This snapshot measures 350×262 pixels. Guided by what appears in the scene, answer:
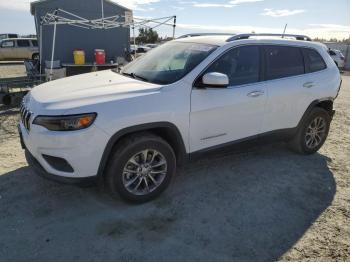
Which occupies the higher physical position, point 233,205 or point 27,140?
Result: point 27,140

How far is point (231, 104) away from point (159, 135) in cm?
94

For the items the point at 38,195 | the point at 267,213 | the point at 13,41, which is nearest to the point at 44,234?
the point at 38,195

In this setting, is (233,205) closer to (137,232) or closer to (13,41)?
(137,232)

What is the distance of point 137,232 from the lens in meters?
3.13

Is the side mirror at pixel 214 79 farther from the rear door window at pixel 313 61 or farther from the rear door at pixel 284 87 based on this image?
the rear door window at pixel 313 61

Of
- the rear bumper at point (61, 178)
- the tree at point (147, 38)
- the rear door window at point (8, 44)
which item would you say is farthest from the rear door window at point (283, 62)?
the tree at point (147, 38)

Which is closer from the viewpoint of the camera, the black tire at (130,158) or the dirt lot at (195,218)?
the dirt lot at (195,218)

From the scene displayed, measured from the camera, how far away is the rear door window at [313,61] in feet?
15.4

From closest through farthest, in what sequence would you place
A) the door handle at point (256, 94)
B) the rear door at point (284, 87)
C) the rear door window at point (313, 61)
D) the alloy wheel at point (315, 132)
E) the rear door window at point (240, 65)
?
1. the rear door window at point (240, 65)
2. the door handle at point (256, 94)
3. the rear door at point (284, 87)
4. the rear door window at point (313, 61)
5. the alloy wheel at point (315, 132)

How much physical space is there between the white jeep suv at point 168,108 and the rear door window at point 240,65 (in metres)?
0.01

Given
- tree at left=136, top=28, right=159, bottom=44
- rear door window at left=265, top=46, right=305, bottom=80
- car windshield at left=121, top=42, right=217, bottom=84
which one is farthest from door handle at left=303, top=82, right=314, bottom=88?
tree at left=136, top=28, right=159, bottom=44

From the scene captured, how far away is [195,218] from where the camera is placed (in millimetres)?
3377

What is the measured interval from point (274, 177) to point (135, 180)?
1974 millimetres

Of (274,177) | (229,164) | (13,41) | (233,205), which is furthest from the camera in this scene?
(13,41)
